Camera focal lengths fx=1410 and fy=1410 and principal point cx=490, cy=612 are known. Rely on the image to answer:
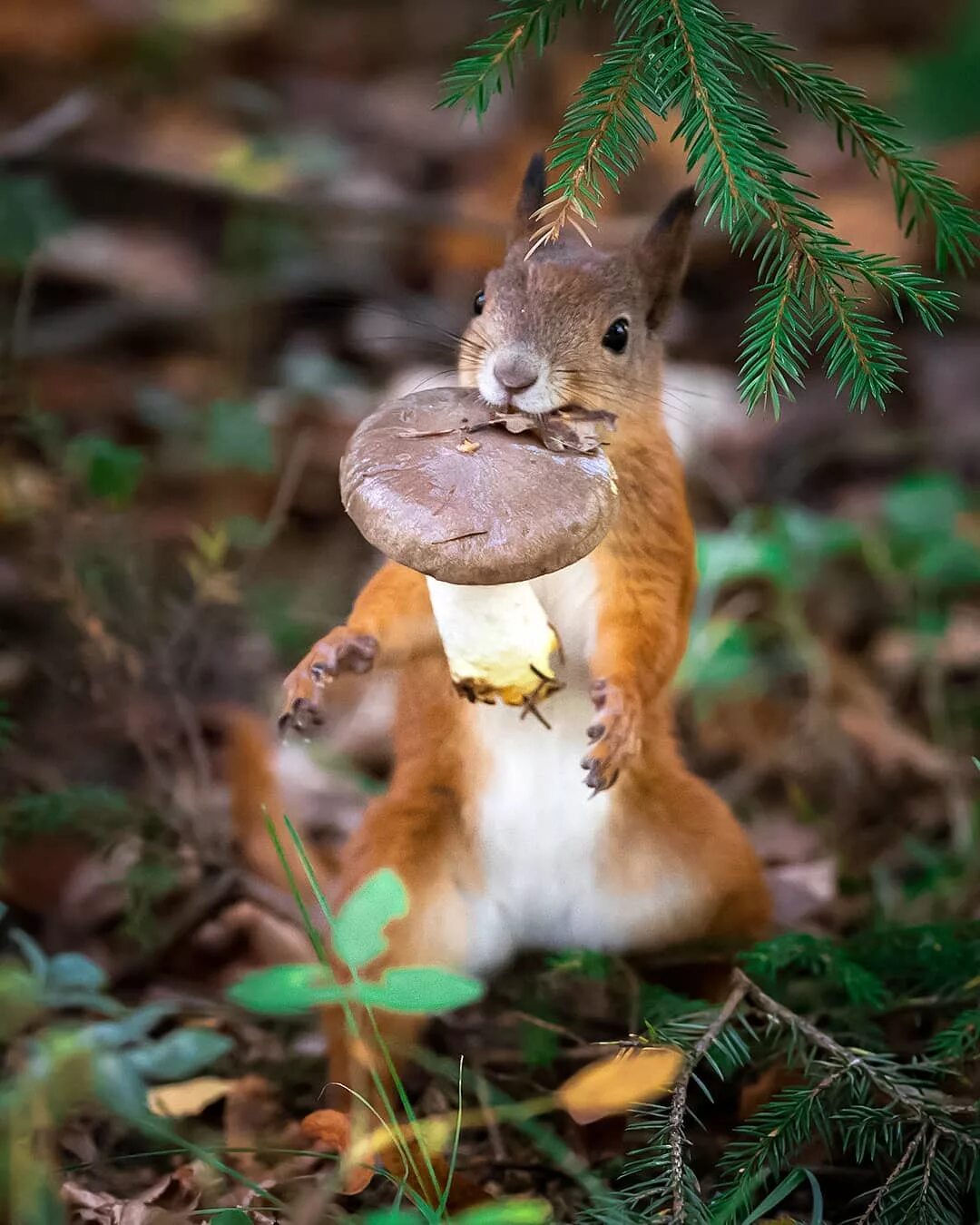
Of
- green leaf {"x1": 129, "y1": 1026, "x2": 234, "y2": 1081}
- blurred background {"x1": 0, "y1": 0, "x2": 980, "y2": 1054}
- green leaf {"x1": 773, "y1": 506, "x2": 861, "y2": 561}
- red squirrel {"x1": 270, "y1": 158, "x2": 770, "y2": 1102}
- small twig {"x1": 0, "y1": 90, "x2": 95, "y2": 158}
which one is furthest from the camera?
green leaf {"x1": 773, "y1": 506, "x2": 861, "y2": 561}

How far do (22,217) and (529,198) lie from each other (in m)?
1.35

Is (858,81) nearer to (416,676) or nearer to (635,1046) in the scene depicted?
(416,676)

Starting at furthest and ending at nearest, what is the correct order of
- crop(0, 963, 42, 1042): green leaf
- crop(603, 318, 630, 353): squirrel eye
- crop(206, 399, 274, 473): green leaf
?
crop(206, 399, 274, 473): green leaf → crop(603, 318, 630, 353): squirrel eye → crop(0, 963, 42, 1042): green leaf

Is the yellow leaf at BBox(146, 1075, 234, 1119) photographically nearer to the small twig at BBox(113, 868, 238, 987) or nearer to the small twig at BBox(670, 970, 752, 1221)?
the small twig at BBox(113, 868, 238, 987)

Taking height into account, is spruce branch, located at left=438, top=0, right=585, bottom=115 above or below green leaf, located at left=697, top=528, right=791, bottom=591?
above

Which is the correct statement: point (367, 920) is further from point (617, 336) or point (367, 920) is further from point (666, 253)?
point (666, 253)

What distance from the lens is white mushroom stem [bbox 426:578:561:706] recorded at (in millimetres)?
2209

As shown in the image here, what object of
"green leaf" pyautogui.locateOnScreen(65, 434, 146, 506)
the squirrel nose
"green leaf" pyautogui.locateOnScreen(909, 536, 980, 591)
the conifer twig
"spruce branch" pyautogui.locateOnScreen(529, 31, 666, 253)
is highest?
"spruce branch" pyautogui.locateOnScreen(529, 31, 666, 253)

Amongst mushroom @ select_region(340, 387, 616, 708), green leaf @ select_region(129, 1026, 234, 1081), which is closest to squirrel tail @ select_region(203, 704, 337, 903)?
green leaf @ select_region(129, 1026, 234, 1081)

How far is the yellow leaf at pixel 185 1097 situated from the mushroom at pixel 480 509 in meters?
0.88

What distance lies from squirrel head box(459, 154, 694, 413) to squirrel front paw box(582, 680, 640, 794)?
48 centimetres

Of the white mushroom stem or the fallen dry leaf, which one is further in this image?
the white mushroom stem

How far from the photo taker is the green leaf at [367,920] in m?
1.72

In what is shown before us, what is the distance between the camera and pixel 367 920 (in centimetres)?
173
